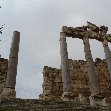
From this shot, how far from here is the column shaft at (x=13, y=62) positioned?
1784 cm

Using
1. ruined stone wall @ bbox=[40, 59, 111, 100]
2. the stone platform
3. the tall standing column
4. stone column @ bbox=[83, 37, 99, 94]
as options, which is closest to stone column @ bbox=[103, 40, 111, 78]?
stone column @ bbox=[83, 37, 99, 94]

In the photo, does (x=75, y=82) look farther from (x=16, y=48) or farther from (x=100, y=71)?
(x=16, y=48)

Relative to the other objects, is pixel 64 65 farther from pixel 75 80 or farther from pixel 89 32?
pixel 75 80

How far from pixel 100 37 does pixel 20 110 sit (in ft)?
48.7

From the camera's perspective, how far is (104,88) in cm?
2759

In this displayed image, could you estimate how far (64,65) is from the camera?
2106cm

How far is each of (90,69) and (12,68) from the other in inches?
268

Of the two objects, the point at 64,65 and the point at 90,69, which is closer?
the point at 64,65

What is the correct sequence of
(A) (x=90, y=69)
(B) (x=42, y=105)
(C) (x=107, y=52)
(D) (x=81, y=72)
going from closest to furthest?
(B) (x=42, y=105) → (A) (x=90, y=69) → (C) (x=107, y=52) → (D) (x=81, y=72)

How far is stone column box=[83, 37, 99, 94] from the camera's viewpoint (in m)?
20.5

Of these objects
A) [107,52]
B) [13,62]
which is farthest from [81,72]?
[13,62]

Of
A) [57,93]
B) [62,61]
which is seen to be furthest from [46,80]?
[62,61]

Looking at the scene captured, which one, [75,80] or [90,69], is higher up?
[75,80]

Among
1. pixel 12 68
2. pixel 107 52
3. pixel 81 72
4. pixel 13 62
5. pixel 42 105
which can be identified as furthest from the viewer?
pixel 81 72
